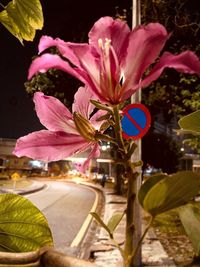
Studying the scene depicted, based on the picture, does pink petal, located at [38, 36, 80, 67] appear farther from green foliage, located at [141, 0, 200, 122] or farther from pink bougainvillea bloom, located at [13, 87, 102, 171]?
green foliage, located at [141, 0, 200, 122]

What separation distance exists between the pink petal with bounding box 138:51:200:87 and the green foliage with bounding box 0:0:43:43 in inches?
16.1

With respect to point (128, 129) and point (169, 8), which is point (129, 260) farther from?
point (169, 8)

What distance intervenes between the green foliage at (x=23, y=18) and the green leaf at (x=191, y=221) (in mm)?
514

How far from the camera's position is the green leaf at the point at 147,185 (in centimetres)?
43

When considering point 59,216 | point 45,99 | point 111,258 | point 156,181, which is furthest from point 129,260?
point 59,216

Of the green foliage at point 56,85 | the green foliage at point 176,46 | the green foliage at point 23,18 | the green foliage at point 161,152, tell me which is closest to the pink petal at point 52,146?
the green foliage at point 23,18

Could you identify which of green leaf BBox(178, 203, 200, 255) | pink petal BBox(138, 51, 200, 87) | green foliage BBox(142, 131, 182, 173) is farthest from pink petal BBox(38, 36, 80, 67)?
green foliage BBox(142, 131, 182, 173)

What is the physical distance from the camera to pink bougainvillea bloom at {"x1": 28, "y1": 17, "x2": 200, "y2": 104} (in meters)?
0.46

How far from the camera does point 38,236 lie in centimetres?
61

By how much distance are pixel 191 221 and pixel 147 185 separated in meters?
0.08

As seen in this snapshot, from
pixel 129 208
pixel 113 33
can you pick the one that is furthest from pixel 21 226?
pixel 113 33

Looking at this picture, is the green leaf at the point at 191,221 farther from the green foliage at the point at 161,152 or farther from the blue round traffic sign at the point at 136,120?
the green foliage at the point at 161,152

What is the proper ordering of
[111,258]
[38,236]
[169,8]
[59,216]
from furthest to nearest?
1. [59,216]
2. [169,8]
3. [111,258]
4. [38,236]

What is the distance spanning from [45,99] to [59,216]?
40.5 feet
